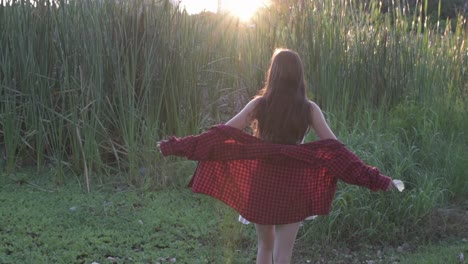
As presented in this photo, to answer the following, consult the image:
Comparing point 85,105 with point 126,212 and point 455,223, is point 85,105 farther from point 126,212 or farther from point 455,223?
point 455,223

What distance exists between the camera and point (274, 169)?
11.5 feet

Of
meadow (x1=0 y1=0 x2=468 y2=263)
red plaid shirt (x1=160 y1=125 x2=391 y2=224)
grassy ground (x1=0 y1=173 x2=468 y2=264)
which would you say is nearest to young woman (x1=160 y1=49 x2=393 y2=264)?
red plaid shirt (x1=160 y1=125 x2=391 y2=224)

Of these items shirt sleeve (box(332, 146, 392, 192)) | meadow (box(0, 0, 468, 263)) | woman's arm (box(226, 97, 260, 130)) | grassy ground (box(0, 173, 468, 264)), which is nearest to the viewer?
shirt sleeve (box(332, 146, 392, 192))

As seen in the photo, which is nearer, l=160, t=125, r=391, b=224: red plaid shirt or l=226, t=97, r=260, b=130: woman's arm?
l=160, t=125, r=391, b=224: red plaid shirt

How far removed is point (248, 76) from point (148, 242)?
3190mm

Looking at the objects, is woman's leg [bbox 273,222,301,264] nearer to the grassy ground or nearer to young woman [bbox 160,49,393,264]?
young woman [bbox 160,49,393,264]

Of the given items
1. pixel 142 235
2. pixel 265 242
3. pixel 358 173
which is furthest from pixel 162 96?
pixel 358 173

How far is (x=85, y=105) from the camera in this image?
6.49 m

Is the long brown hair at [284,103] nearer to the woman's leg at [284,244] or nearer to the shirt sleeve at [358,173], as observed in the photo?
the shirt sleeve at [358,173]

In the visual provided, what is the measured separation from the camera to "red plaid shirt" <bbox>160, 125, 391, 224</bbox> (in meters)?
3.46

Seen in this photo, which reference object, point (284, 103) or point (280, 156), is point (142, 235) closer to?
point (280, 156)

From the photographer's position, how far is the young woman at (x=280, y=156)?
3469 mm

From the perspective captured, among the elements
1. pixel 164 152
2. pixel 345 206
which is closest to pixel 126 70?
pixel 345 206

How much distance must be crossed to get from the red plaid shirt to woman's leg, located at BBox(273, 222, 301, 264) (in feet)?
0.22
